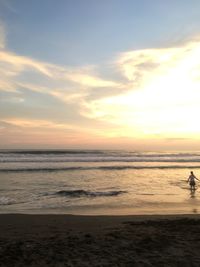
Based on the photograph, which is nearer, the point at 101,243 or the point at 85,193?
the point at 101,243

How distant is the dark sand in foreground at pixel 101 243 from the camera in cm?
609

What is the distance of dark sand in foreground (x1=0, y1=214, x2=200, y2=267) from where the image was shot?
6.09 metres

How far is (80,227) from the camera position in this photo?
9.59 metres

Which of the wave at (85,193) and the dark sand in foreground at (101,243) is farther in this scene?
the wave at (85,193)

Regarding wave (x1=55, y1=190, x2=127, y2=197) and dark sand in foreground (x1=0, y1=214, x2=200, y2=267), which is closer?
dark sand in foreground (x1=0, y1=214, x2=200, y2=267)

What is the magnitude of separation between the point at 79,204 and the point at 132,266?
8615mm

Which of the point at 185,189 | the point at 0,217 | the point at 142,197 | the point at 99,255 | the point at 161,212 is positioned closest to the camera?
the point at 99,255

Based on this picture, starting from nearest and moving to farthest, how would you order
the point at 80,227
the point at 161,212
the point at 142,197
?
the point at 80,227
the point at 161,212
the point at 142,197

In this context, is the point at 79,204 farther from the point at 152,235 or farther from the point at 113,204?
the point at 152,235

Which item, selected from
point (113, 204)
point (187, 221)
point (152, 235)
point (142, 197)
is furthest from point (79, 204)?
point (152, 235)

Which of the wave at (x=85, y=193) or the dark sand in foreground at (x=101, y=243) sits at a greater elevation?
the dark sand in foreground at (x=101, y=243)

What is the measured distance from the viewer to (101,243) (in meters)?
7.17

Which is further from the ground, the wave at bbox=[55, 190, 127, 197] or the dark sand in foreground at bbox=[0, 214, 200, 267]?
the dark sand in foreground at bbox=[0, 214, 200, 267]

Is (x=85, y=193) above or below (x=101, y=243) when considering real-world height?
below
